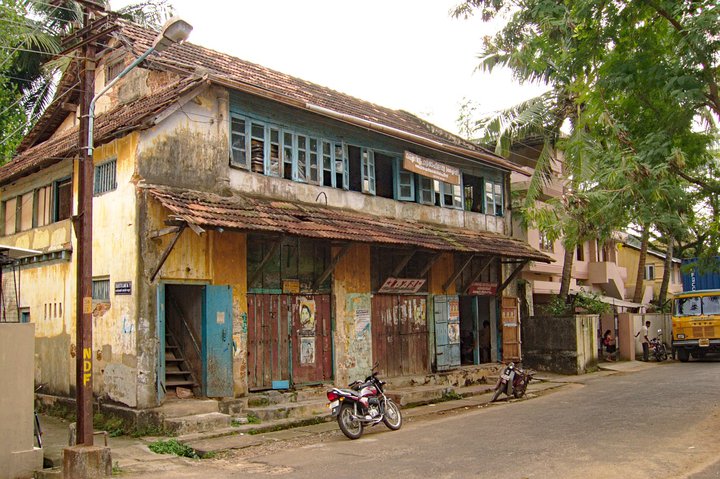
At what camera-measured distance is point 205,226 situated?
1113cm

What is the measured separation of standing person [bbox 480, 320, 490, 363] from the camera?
68.3 ft

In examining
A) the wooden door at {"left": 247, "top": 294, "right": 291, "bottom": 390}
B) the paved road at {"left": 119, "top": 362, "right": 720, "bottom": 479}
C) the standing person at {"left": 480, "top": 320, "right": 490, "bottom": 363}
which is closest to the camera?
the paved road at {"left": 119, "top": 362, "right": 720, "bottom": 479}

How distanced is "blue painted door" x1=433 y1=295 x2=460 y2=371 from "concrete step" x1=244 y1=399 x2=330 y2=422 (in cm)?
532

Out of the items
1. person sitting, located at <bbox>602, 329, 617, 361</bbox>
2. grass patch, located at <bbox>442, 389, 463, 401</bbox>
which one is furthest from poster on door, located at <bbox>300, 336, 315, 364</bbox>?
person sitting, located at <bbox>602, 329, 617, 361</bbox>

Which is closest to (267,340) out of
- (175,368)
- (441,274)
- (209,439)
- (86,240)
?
(175,368)

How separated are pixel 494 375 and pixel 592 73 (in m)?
10.4

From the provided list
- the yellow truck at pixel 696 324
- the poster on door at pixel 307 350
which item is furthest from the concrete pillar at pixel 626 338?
the poster on door at pixel 307 350

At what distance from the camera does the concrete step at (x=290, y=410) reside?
12.4 metres

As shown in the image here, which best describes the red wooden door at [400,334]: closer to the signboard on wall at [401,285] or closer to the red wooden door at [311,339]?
the signboard on wall at [401,285]

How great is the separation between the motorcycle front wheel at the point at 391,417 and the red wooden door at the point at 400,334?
415 centimetres

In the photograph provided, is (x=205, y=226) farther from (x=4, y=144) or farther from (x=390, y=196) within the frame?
(x=4, y=144)

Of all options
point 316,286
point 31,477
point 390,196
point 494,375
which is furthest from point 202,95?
point 494,375

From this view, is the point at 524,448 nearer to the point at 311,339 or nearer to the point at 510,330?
the point at 311,339

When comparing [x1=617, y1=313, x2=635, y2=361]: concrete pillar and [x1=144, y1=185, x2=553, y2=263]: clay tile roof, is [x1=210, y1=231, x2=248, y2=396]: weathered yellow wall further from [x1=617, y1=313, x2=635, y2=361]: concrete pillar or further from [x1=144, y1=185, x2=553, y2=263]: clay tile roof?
[x1=617, y1=313, x2=635, y2=361]: concrete pillar
